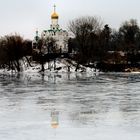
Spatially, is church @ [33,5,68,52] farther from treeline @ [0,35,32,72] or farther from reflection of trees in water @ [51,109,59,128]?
reflection of trees in water @ [51,109,59,128]

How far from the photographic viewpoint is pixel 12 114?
17297 mm

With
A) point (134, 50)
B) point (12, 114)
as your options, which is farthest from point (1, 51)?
point (12, 114)

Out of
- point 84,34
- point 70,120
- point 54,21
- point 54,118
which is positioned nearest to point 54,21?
point 54,21

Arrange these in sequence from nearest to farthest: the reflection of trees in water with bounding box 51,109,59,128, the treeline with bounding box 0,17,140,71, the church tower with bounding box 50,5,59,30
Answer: the reflection of trees in water with bounding box 51,109,59,128 → the treeline with bounding box 0,17,140,71 → the church tower with bounding box 50,5,59,30

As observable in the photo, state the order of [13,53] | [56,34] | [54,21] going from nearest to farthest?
[13,53]
[54,21]
[56,34]

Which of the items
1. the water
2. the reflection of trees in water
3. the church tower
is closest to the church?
the church tower

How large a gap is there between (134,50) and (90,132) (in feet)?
280

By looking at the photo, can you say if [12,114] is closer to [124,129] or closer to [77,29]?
[124,129]

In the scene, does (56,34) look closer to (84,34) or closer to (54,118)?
(84,34)

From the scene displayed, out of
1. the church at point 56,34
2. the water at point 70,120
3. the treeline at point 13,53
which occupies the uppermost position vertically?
the church at point 56,34

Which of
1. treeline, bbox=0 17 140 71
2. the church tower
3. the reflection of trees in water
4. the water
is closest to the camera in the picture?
the water

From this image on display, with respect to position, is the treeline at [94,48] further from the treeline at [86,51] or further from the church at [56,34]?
the church at [56,34]

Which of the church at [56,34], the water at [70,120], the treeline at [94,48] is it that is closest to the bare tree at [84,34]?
the treeline at [94,48]

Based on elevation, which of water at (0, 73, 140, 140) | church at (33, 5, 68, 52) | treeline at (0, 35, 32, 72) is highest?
church at (33, 5, 68, 52)
